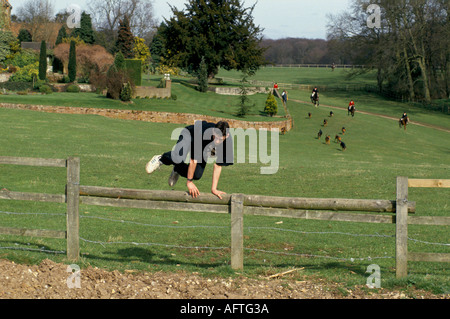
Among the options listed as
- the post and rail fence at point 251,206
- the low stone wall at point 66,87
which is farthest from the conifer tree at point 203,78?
the post and rail fence at point 251,206

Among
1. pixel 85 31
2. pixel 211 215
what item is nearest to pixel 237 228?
pixel 211 215

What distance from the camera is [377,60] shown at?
250 ft

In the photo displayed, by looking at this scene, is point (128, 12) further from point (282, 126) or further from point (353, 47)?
point (282, 126)

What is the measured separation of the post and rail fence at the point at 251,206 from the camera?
8008 mm

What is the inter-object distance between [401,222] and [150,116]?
38.3 meters

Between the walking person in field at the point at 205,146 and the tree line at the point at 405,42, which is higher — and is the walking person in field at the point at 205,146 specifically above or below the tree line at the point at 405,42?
below

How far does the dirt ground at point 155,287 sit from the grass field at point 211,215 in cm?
45

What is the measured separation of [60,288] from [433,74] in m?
84.0

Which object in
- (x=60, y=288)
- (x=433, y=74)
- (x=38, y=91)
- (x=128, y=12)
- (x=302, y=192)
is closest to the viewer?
(x=60, y=288)

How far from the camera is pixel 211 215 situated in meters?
15.6

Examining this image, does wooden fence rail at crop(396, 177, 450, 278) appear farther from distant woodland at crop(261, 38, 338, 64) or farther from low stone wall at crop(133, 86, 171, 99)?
distant woodland at crop(261, 38, 338, 64)

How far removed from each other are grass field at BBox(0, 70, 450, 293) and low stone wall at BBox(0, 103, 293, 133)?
86.3 inches

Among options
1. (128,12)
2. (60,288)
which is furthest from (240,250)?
(128,12)

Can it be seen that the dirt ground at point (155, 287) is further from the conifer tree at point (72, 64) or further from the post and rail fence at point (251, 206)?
the conifer tree at point (72, 64)
